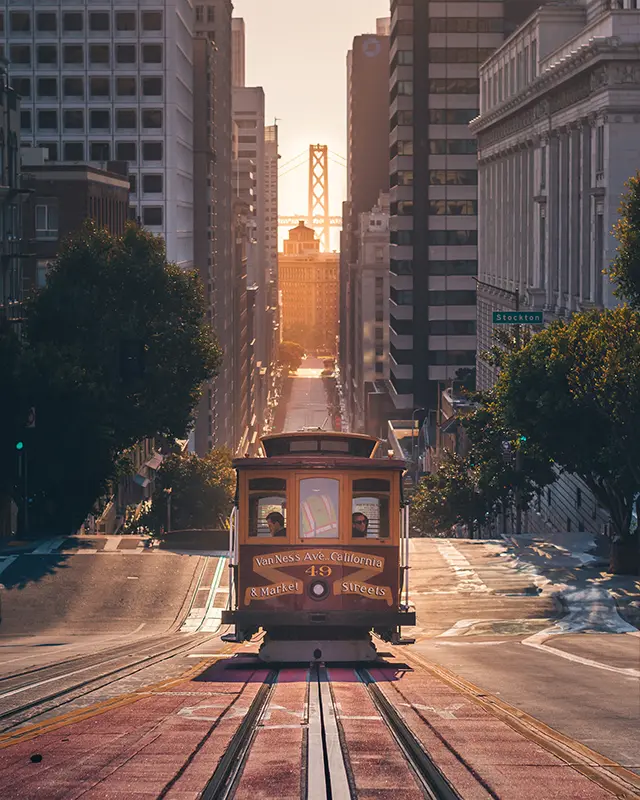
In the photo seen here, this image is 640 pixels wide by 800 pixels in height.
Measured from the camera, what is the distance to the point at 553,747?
16.8m

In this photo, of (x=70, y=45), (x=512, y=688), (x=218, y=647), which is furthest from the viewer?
(x=70, y=45)

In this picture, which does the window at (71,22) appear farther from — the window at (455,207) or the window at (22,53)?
the window at (455,207)

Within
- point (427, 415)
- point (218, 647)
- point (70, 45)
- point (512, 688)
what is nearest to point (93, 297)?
point (218, 647)

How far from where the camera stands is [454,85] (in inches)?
5920

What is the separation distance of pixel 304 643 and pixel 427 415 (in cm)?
12634

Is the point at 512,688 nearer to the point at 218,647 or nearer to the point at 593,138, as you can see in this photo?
the point at 218,647

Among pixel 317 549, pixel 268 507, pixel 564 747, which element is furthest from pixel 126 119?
pixel 564 747

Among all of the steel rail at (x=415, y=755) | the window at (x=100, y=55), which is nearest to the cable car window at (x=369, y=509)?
the steel rail at (x=415, y=755)

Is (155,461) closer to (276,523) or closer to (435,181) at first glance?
(435,181)

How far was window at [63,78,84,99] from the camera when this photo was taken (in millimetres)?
130125

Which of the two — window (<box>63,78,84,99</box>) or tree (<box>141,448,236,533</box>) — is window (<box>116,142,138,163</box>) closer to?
window (<box>63,78,84,99</box>)

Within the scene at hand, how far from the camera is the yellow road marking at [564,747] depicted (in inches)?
586

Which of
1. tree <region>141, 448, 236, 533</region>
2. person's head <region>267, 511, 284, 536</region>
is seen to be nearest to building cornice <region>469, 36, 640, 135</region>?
tree <region>141, 448, 236, 533</region>

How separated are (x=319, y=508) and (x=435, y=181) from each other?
422ft
